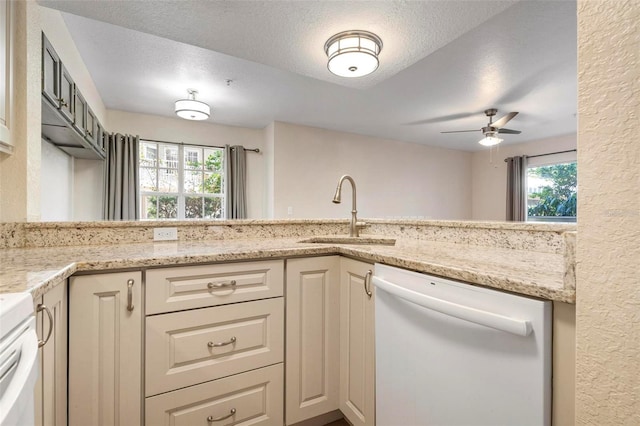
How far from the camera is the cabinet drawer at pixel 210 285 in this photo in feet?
3.46

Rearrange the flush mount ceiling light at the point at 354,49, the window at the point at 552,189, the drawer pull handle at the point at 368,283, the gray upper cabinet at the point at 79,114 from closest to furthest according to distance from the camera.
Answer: the drawer pull handle at the point at 368,283, the flush mount ceiling light at the point at 354,49, the gray upper cabinet at the point at 79,114, the window at the point at 552,189

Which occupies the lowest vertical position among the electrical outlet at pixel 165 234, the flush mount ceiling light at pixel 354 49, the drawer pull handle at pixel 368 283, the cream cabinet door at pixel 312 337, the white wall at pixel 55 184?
the cream cabinet door at pixel 312 337

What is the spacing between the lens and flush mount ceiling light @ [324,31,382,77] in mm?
1803


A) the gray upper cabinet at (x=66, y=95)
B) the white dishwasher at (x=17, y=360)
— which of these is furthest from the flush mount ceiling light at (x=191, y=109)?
the white dishwasher at (x=17, y=360)

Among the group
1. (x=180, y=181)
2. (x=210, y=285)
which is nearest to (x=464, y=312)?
→ (x=210, y=285)

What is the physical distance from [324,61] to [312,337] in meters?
1.84

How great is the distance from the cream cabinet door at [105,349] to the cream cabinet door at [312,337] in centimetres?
56

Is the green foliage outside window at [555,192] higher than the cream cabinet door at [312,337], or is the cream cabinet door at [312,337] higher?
the green foliage outside window at [555,192]

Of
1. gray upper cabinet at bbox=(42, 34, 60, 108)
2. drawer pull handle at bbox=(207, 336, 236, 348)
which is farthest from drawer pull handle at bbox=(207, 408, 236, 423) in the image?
gray upper cabinet at bbox=(42, 34, 60, 108)

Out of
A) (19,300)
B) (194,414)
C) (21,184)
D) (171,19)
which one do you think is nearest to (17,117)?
(21,184)

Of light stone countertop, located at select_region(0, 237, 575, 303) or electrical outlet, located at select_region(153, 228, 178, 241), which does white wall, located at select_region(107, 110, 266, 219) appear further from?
light stone countertop, located at select_region(0, 237, 575, 303)

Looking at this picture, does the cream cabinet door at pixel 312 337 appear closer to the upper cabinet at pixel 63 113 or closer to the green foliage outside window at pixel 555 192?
the upper cabinet at pixel 63 113

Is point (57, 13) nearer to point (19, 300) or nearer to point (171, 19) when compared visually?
point (171, 19)

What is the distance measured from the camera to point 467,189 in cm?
684
